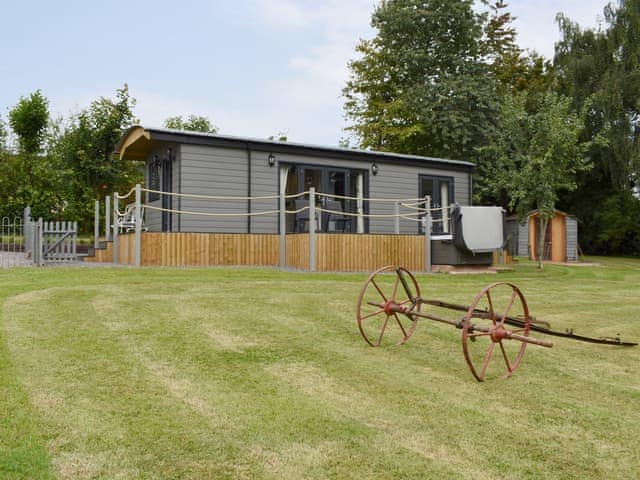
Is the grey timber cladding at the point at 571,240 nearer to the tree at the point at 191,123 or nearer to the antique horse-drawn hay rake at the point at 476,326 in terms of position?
the antique horse-drawn hay rake at the point at 476,326

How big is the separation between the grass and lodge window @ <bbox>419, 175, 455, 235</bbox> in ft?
33.2

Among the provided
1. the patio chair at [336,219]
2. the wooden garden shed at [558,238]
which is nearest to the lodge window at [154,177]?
the patio chair at [336,219]

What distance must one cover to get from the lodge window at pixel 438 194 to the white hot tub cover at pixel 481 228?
345 cm

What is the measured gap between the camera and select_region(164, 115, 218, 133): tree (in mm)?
38838

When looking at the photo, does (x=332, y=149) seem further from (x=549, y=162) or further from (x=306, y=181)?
(x=549, y=162)

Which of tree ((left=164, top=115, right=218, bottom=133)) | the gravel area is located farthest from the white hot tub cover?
tree ((left=164, top=115, right=218, bottom=133))

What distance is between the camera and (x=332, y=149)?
15.4m

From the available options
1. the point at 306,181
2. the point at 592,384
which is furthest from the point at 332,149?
the point at 592,384

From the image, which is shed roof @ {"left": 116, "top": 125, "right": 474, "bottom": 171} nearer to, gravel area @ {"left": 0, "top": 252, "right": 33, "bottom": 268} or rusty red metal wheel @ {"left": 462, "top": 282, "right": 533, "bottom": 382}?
gravel area @ {"left": 0, "top": 252, "right": 33, "bottom": 268}

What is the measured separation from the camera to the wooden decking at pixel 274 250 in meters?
12.1

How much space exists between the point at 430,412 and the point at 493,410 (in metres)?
0.46

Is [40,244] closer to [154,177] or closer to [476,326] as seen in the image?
[154,177]

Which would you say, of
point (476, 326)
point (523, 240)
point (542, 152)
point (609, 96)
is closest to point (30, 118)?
point (542, 152)

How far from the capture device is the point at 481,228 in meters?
13.7
